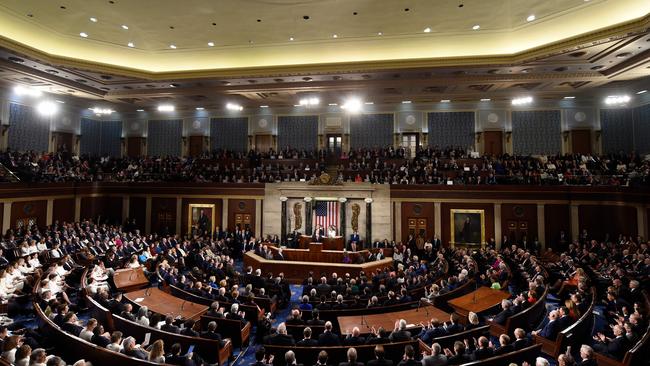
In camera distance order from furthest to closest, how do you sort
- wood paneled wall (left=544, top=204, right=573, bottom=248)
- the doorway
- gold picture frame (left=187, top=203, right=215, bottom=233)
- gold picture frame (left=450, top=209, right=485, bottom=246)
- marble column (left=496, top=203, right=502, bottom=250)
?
the doorway → gold picture frame (left=187, top=203, right=215, bottom=233) → gold picture frame (left=450, top=209, right=485, bottom=246) → marble column (left=496, top=203, right=502, bottom=250) → wood paneled wall (left=544, top=204, right=573, bottom=248)

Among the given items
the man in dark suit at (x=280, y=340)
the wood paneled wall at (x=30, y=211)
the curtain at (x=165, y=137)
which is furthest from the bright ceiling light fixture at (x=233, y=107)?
the man in dark suit at (x=280, y=340)

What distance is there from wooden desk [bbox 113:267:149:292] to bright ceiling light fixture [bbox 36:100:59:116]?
16584 mm

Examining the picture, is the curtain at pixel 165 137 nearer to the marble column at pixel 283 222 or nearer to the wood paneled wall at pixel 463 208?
the marble column at pixel 283 222

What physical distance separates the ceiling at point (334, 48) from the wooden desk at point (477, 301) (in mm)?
9497

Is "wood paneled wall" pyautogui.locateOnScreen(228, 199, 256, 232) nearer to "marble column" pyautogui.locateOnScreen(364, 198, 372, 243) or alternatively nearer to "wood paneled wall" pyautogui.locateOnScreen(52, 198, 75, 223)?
"marble column" pyautogui.locateOnScreen(364, 198, 372, 243)

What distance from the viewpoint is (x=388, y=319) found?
777 cm

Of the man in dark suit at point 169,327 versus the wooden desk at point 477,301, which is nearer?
the man in dark suit at point 169,327

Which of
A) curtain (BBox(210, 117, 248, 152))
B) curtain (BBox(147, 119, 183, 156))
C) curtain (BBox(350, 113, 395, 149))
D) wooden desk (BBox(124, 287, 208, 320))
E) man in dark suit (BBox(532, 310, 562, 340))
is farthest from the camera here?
curtain (BBox(147, 119, 183, 156))

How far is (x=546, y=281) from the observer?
10.3 metres

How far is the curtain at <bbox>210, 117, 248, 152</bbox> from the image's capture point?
80.7 feet

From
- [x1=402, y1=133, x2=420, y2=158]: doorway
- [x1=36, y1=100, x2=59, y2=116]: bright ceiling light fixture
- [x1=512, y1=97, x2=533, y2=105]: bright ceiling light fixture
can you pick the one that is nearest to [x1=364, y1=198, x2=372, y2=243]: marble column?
[x1=402, y1=133, x2=420, y2=158]: doorway

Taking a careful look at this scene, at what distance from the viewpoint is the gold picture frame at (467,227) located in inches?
696

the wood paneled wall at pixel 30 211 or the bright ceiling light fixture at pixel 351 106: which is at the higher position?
the bright ceiling light fixture at pixel 351 106

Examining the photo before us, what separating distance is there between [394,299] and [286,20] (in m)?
11.1
